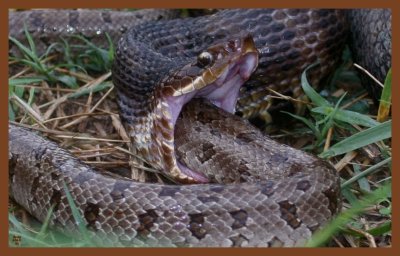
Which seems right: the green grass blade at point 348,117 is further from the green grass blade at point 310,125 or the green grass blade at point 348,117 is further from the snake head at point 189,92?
the snake head at point 189,92

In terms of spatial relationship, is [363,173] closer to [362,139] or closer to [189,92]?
[362,139]

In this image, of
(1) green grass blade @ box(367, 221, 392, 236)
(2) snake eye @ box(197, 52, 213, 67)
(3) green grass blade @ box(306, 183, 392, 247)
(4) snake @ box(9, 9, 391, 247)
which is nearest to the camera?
(3) green grass blade @ box(306, 183, 392, 247)

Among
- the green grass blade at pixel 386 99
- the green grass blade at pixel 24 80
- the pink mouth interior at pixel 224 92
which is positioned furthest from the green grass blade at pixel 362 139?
the green grass blade at pixel 24 80

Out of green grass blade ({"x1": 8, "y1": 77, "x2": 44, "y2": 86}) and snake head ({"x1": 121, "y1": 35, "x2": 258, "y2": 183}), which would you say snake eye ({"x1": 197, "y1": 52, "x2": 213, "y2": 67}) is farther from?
green grass blade ({"x1": 8, "y1": 77, "x2": 44, "y2": 86})

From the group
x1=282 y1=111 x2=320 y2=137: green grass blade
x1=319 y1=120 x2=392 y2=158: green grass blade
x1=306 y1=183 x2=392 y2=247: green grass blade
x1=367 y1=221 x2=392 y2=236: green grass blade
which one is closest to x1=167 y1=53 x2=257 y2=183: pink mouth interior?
x1=282 y1=111 x2=320 y2=137: green grass blade

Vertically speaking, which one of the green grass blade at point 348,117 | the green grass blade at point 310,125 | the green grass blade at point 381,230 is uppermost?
the green grass blade at point 348,117

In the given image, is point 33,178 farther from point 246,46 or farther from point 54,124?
point 246,46

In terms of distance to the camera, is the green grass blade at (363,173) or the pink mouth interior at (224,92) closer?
the green grass blade at (363,173)
